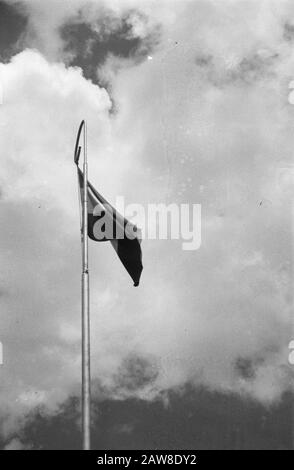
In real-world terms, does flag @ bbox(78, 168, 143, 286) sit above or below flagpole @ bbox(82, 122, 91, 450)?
above

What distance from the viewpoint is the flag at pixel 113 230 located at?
634 inches

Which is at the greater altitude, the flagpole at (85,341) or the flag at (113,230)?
the flag at (113,230)

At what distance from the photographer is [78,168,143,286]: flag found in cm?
1609

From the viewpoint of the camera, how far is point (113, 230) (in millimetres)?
16234

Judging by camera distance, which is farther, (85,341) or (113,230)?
(113,230)

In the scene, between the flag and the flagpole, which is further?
the flag

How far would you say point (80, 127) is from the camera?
1734 centimetres

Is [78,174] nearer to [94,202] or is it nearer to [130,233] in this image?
[94,202]

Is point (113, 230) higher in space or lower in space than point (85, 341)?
higher

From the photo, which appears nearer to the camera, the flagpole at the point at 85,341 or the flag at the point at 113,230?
the flagpole at the point at 85,341
